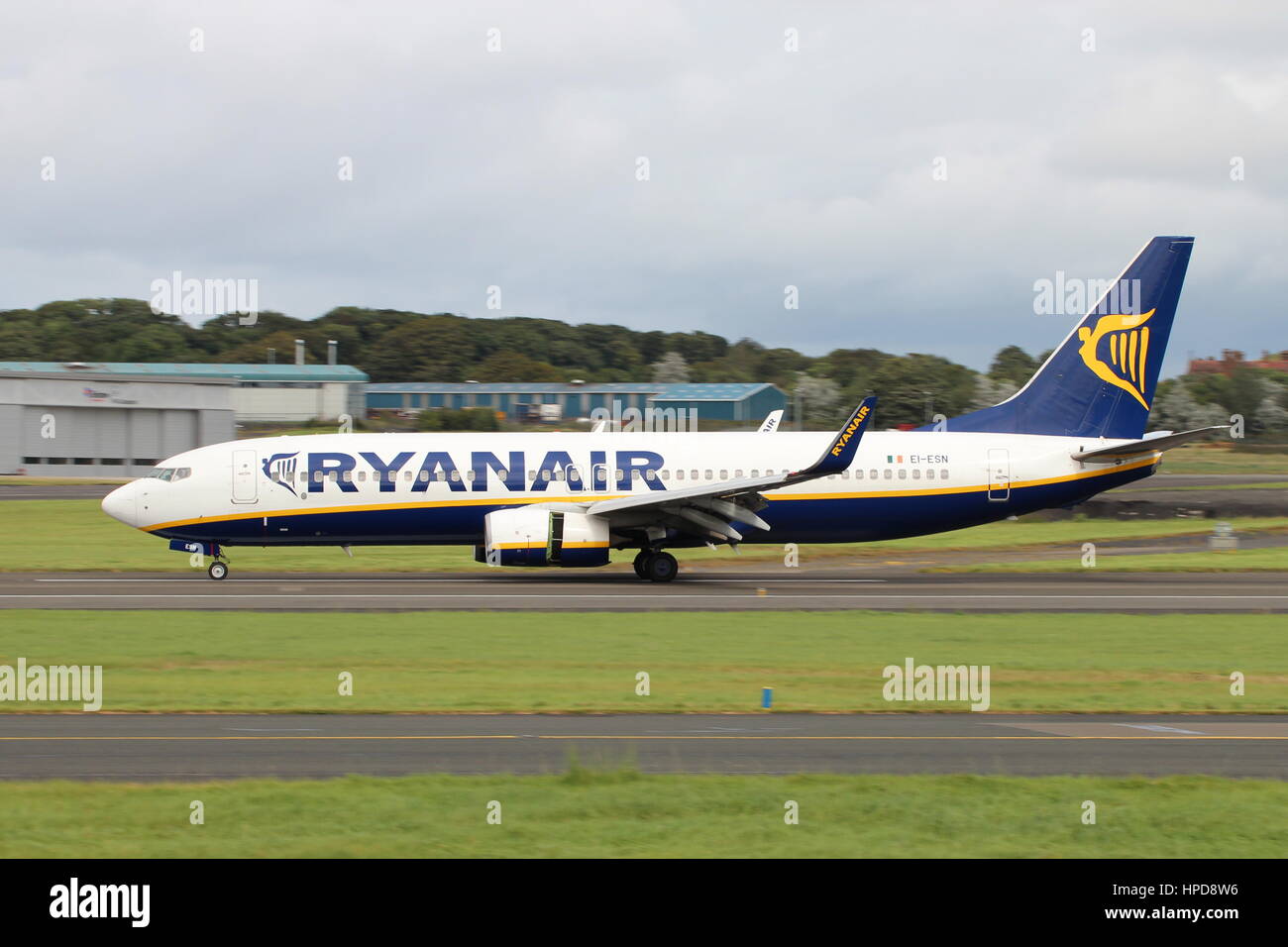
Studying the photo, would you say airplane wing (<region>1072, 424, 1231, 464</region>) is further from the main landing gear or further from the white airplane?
the main landing gear

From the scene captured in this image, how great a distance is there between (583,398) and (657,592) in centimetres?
6112

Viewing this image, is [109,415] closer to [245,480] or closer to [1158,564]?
[245,480]

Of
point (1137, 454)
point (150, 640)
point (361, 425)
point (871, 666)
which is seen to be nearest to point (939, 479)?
point (1137, 454)

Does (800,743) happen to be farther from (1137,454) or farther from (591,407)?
(591,407)

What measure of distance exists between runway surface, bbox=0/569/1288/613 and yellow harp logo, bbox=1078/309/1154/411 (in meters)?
Answer: 5.32

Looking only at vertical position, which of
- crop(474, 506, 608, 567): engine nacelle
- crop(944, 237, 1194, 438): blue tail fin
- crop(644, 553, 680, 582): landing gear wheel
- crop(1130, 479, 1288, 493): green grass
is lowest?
crop(644, 553, 680, 582): landing gear wheel

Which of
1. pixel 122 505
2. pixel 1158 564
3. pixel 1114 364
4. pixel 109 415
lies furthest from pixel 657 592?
pixel 109 415

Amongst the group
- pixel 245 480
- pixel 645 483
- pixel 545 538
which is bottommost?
pixel 545 538

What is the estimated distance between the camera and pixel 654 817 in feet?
35.1

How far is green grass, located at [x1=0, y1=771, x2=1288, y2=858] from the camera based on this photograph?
9711 mm

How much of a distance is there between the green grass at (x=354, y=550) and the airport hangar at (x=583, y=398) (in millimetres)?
36423

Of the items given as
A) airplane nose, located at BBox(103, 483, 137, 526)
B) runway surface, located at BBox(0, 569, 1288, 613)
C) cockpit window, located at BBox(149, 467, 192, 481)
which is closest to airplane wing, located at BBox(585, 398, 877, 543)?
runway surface, located at BBox(0, 569, 1288, 613)

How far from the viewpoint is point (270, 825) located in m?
10.2

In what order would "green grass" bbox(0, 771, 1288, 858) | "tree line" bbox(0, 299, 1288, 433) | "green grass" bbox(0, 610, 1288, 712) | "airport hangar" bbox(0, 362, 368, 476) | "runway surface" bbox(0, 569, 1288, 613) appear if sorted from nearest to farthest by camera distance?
"green grass" bbox(0, 771, 1288, 858)
"green grass" bbox(0, 610, 1288, 712)
"runway surface" bbox(0, 569, 1288, 613)
"airport hangar" bbox(0, 362, 368, 476)
"tree line" bbox(0, 299, 1288, 433)
